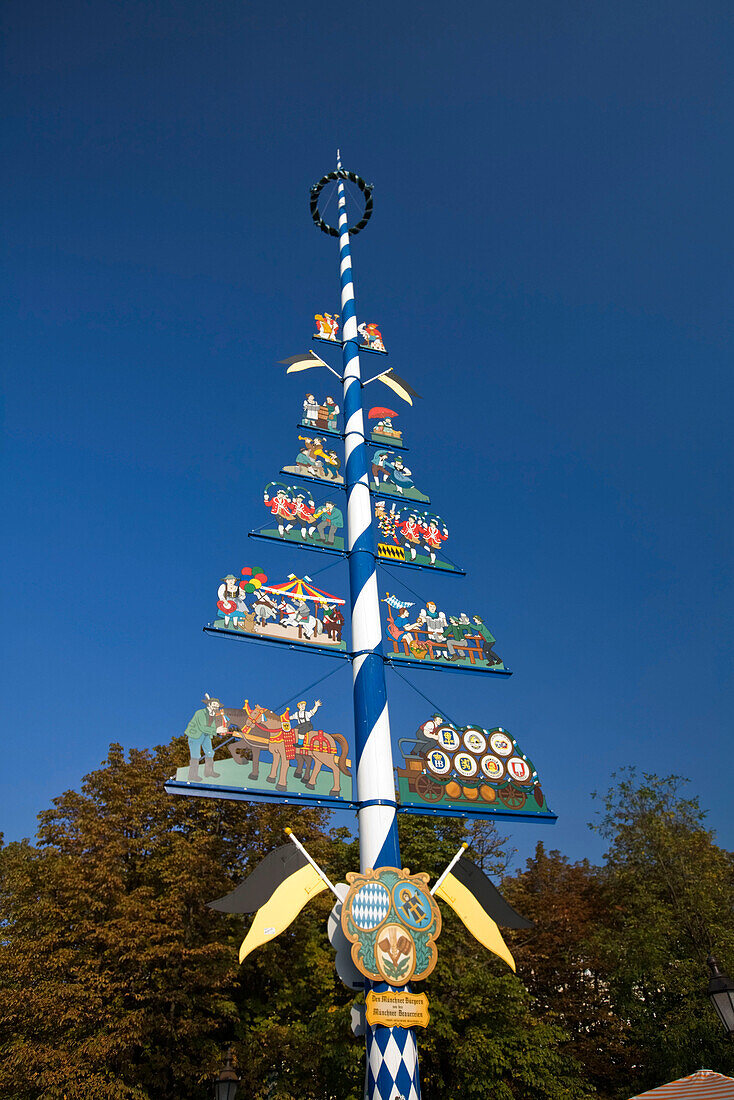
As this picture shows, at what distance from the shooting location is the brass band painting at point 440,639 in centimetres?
942

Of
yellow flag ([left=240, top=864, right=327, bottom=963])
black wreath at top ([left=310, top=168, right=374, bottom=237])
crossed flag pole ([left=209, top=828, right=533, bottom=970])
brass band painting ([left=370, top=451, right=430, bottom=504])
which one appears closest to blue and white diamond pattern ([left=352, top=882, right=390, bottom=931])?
crossed flag pole ([left=209, top=828, right=533, bottom=970])

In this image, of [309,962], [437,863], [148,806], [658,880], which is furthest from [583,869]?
[148,806]

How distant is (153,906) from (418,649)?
347 inches

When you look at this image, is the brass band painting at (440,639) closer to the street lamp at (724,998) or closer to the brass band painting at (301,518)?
the brass band painting at (301,518)

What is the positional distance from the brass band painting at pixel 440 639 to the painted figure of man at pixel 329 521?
3.95 ft

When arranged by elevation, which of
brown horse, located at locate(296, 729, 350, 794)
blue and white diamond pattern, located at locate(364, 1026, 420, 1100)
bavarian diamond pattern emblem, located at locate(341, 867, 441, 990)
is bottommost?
blue and white diamond pattern, located at locate(364, 1026, 420, 1100)

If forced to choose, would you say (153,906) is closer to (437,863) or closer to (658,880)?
(437,863)

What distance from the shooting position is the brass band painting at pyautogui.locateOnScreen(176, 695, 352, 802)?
24.8ft

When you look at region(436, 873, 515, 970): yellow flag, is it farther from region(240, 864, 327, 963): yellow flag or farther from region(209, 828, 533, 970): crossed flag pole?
region(240, 864, 327, 963): yellow flag

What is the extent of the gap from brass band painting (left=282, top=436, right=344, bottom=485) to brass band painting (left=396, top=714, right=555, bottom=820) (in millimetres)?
4021

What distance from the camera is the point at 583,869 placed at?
26641 millimetres

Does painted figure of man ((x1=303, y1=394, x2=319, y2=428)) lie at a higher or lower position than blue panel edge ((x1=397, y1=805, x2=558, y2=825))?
higher

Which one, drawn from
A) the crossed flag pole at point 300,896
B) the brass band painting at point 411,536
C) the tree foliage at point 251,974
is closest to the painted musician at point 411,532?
the brass band painting at point 411,536

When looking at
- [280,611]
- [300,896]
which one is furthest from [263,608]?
[300,896]
